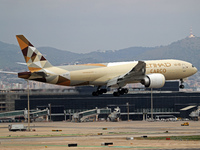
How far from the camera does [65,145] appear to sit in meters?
78.4

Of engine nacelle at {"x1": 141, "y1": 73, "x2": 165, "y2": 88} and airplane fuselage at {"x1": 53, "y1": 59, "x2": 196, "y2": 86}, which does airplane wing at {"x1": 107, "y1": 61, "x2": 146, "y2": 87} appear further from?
airplane fuselage at {"x1": 53, "y1": 59, "x2": 196, "y2": 86}

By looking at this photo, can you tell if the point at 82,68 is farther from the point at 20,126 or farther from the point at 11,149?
the point at 20,126

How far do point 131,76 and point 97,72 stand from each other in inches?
240

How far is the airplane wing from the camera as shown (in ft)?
304

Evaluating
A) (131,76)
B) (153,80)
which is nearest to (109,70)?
(131,76)

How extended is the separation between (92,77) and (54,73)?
7.18 metres

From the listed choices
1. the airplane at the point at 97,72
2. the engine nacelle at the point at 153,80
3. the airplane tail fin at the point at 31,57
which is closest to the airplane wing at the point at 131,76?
the airplane at the point at 97,72

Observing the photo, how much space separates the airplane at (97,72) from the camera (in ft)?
301

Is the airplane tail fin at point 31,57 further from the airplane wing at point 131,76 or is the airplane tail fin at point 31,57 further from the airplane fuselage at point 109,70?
the airplane wing at point 131,76

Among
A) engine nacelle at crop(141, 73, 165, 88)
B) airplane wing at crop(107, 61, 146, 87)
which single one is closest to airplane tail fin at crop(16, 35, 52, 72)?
airplane wing at crop(107, 61, 146, 87)

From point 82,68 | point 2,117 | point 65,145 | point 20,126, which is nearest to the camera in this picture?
point 65,145

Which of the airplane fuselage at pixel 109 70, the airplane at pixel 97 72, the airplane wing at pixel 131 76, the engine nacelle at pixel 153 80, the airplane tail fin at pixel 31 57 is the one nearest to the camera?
the airplane at pixel 97 72

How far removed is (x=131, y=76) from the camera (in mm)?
94375

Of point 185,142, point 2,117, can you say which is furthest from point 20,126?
point 2,117
